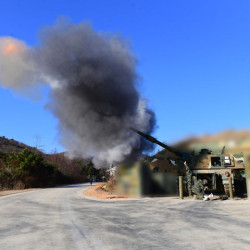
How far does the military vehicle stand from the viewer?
15305 mm

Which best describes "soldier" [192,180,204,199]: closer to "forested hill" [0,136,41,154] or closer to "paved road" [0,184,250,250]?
"paved road" [0,184,250,250]

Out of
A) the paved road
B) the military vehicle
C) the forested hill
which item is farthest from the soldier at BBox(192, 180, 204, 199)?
the forested hill

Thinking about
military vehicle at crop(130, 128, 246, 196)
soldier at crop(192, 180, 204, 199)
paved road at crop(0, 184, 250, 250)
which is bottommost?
paved road at crop(0, 184, 250, 250)

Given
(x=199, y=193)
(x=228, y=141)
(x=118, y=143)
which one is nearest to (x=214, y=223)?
(x=199, y=193)

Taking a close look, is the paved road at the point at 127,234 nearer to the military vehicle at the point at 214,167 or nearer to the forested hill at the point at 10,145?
the military vehicle at the point at 214,167

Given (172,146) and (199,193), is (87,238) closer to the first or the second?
(199,193)

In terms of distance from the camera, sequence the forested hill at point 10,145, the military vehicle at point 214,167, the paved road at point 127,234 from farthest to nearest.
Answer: the forested hill at point 10,145
the military vehicle at point 214,167
the paved road at point 127,234

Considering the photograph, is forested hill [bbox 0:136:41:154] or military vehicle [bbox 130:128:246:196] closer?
military vehicle [bbox 130:128:246:196]

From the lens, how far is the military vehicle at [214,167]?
15305 millimetres

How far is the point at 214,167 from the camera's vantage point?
15641 millimetres

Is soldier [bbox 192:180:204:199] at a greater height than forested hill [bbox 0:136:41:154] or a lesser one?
lesser

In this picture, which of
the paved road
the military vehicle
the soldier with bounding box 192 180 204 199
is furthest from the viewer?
the military vehicle

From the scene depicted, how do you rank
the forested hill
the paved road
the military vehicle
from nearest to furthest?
1. the paved road
2. the military vehicle
3. the forested hill

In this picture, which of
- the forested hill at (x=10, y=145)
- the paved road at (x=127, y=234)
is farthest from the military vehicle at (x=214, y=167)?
the forested hill at (x=10, y=145)
